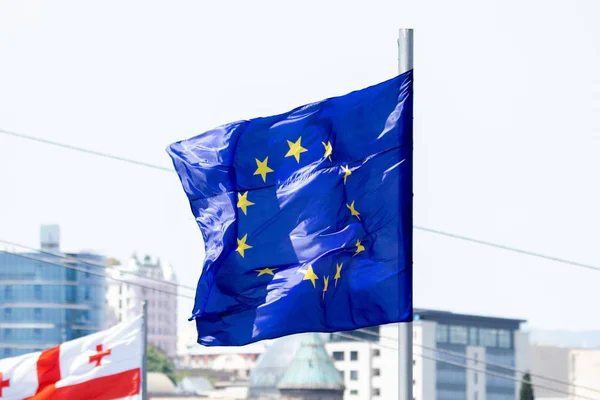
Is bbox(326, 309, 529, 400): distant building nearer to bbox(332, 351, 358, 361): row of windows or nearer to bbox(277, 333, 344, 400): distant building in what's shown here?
bbox(332, 351, 358, 361): row of windows

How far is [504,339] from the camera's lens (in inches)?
7092

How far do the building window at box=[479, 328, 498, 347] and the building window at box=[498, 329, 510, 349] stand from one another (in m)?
0.53

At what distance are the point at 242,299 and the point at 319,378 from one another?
126 m

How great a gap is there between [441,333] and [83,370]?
509 ft

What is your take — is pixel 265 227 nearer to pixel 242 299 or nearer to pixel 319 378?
pixel 242 299

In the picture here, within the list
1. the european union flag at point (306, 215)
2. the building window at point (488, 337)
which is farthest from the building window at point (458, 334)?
the european union flag at point (306, 215)

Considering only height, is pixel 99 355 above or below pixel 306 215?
below

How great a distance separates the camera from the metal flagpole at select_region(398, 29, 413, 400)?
1159cm

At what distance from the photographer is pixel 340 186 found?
1262cm

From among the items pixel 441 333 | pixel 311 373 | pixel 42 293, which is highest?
pixel 42 293

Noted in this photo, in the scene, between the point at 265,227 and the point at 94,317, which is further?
the point at 94,317

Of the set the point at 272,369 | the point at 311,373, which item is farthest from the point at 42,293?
the point at 311,373

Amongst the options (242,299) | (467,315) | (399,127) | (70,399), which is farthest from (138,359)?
(467,315)

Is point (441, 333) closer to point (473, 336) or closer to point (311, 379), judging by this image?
point (473, 336)
